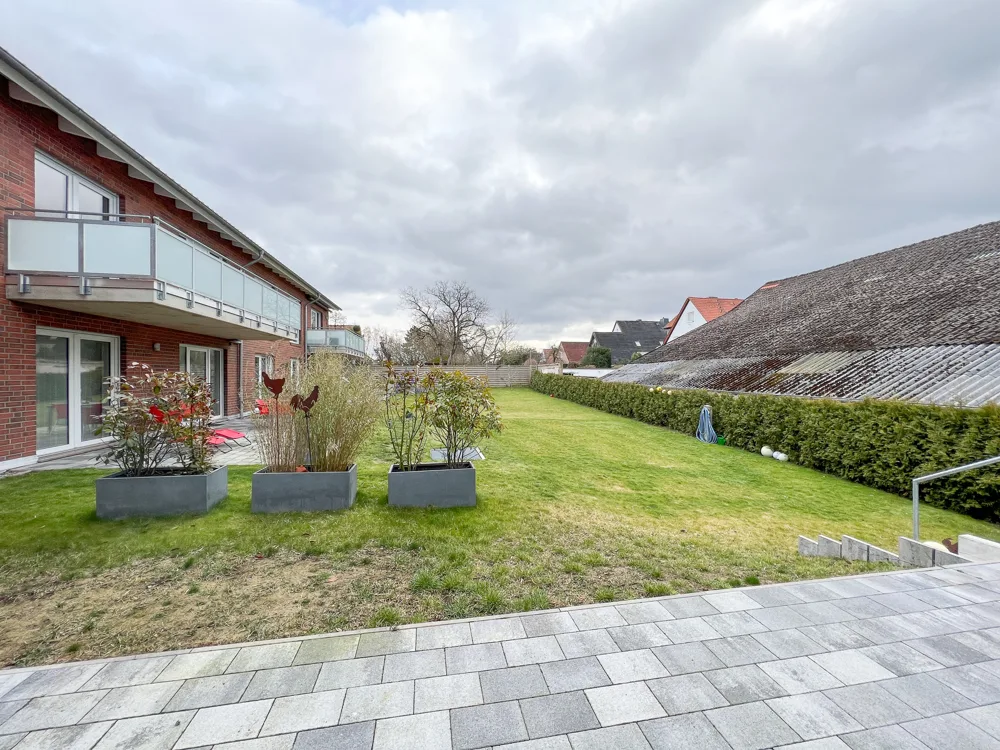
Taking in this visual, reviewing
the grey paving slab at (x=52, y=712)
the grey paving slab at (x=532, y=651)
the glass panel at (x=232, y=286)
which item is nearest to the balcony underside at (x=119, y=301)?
the glass panel at (x=232, y=286)

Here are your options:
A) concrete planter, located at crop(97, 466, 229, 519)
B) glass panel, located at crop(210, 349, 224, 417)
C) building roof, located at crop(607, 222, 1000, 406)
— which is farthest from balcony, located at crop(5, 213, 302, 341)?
building roof, located at crop(607, 222, 1000, 406)

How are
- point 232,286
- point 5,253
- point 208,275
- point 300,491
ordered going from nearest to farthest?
point 300,491 → point 5,253 → point 208,275 → point 232,286

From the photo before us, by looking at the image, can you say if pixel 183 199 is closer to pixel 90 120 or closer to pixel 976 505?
pixel 90 120

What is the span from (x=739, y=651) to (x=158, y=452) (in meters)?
5.53

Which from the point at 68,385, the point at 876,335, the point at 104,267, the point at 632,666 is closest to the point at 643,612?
the point at 632,666

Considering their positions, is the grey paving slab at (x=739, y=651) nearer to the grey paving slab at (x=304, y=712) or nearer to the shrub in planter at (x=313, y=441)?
the grey paving slab at (x=304, y=712)

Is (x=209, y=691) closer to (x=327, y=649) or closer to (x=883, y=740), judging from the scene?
(x=327, y=649)

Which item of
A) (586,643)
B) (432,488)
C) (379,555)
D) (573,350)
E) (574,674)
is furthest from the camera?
(573,350)

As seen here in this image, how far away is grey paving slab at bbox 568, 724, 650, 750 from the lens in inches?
66.3

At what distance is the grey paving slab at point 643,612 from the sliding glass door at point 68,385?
8.13 m

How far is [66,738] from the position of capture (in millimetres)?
1724

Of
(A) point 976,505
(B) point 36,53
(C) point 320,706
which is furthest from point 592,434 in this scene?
(B) point 36,53

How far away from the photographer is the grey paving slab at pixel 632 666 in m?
2.09

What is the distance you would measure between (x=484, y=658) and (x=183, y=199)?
1163 centimetres
